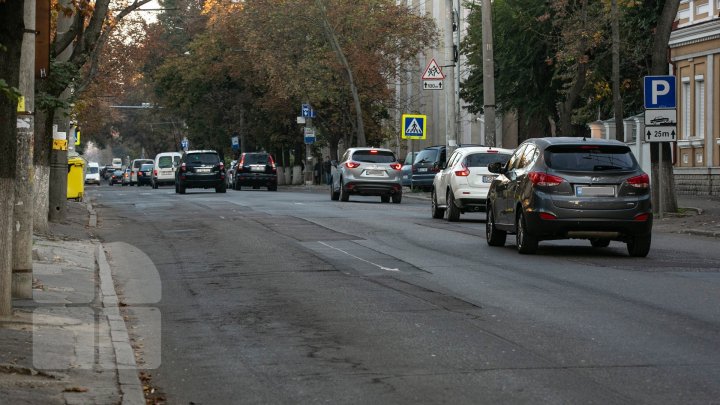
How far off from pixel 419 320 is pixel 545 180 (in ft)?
24.5

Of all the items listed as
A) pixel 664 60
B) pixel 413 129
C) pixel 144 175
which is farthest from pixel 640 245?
pixel 144 175

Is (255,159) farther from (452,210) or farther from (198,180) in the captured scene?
(452,210)

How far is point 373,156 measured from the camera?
41.2m

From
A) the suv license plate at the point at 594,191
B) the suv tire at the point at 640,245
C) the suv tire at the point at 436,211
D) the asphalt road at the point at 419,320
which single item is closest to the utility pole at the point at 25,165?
the asphalt road at the point at 419,320

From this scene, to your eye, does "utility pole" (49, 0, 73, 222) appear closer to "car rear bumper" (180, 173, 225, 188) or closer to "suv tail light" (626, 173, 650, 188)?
"suv tail light" (626, 173, 650, 188)

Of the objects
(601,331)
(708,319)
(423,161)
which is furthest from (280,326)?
(423,161)

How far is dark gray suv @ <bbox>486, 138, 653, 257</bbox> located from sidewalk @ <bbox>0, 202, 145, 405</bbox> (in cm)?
583

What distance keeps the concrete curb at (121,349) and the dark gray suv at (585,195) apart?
5956 mm

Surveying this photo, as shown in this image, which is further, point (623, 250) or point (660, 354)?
point (623, 250)

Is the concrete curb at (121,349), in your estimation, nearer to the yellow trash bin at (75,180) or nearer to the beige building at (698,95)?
the yellow trash bin at (75,180)

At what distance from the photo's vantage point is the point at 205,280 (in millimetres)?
16094

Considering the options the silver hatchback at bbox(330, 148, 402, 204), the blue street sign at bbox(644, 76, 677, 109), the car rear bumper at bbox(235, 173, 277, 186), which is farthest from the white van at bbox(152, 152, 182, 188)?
the blue street sign at bbox(644, 76, 677, 109)

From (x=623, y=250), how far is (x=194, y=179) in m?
33.4

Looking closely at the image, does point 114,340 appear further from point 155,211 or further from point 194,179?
point 194,179
